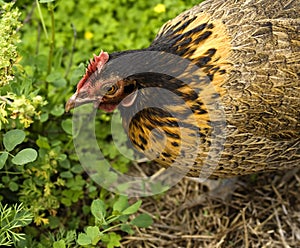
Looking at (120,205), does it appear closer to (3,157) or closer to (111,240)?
(111,240)

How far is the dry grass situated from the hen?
703mm

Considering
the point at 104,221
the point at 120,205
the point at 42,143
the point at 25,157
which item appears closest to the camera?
the point at 25,157

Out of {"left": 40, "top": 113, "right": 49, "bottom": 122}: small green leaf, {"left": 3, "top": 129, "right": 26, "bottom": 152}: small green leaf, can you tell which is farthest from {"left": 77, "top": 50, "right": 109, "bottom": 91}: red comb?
{"left": 40, "top": 113, "right": 49, "bottom": 122}: small green leaf

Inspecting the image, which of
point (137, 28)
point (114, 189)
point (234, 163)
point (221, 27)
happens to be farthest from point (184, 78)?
point (137, 28)

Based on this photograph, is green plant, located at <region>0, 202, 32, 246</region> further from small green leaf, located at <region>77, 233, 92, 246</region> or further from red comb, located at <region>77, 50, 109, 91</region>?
red comb, located at <region>77, 50, 109, 91</region>

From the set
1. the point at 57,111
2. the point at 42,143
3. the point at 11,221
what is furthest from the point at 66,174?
the point at 11,221

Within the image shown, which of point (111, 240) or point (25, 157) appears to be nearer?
point (25, 157)

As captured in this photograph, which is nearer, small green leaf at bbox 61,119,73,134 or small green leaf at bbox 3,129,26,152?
small green leaf at bbox 3,129,26,152

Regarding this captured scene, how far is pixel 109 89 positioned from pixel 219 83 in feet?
1.62

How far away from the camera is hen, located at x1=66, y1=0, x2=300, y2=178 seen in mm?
2395

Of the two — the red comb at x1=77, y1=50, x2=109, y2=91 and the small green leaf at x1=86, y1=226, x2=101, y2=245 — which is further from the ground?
the red comb at x1=77, y1=50, x2=109, y2=91

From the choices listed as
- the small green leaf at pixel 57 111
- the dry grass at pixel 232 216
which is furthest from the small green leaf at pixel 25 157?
the dry grass at pixel 232 216

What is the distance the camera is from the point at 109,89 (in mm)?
2463

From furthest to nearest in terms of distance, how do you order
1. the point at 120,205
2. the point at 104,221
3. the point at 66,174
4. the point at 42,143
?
the point at 66,174 → the point at 42,143 → the point at 120,205 → the point at 104,221
